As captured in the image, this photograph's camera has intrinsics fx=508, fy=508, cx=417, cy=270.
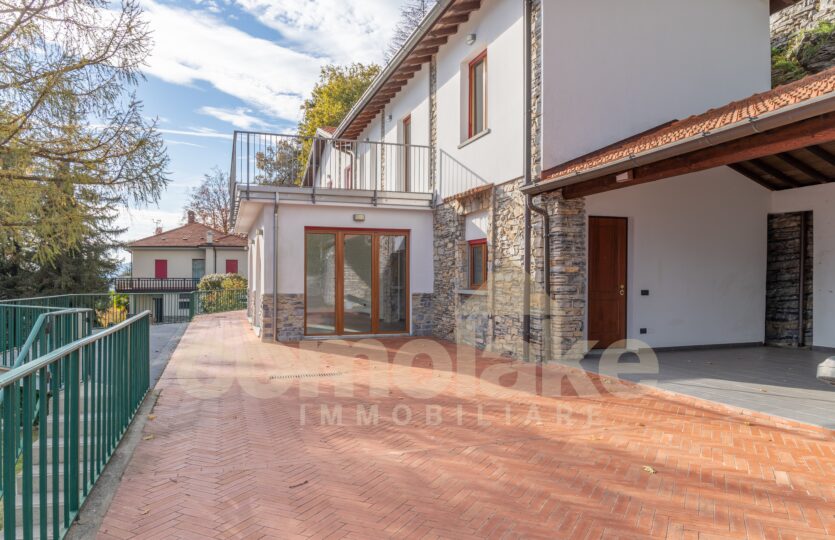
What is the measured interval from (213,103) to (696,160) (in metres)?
20.6

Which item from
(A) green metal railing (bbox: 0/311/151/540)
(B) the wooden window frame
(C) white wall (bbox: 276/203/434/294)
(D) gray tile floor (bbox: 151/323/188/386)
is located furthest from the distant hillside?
(D) gray tile floor (bbox: 151/323/188/386)

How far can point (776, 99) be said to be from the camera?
4.96 metres

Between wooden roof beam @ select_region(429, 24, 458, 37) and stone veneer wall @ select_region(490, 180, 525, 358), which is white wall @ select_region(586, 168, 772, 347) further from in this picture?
wooden roof beam @ select_region(429, 24, 458, 37)

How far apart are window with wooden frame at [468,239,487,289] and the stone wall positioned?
5.31 metres

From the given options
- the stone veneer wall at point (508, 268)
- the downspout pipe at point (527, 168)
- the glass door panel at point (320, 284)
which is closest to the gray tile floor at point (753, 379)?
the downspout pipe at point (527, 168)

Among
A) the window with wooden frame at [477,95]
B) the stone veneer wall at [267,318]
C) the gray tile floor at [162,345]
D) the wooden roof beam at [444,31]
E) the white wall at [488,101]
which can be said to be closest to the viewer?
the gray tile floor at [162,345]

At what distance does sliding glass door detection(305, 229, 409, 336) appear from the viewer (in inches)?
428

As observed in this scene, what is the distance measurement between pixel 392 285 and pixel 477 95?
4364 millimetres

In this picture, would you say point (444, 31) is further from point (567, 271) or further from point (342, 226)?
point (567, 271)

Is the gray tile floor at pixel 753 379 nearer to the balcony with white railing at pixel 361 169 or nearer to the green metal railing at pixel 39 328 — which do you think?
the balcony with white railing at pixel 361 169

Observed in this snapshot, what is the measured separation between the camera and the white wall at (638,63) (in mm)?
7656

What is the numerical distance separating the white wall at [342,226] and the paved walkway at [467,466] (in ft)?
13.5

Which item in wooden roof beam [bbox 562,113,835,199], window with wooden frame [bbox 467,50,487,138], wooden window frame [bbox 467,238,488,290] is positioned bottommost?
wooden window frame [bbox 467,238,488,290]

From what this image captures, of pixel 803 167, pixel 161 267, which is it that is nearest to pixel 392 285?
pixel 803 167
